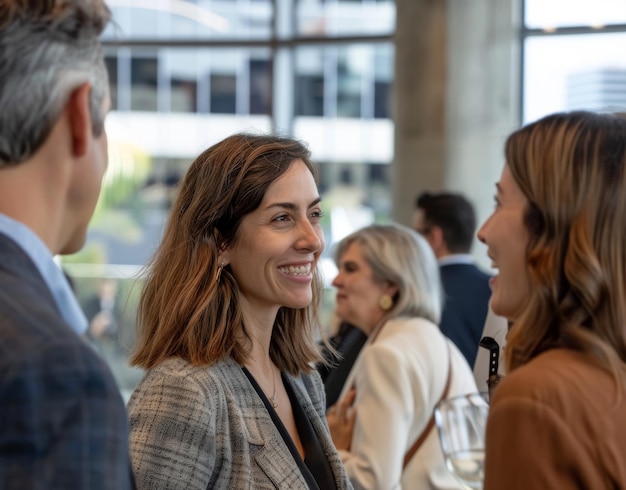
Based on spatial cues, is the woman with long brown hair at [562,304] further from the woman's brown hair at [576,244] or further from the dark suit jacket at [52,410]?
the dark suit jacket at [52,410]

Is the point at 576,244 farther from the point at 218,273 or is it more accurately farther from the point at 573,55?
the point at 573,55

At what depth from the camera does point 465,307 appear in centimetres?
500

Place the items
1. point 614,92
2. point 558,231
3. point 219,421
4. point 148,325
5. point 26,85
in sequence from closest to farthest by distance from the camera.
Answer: point 26,85
point 558,231
point 219,421
point 148,325
point 614,92

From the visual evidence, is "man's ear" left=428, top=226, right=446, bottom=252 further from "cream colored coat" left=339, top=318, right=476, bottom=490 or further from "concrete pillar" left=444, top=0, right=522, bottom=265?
"concrete pillar" left=444, top=0, right=522, bottom=265

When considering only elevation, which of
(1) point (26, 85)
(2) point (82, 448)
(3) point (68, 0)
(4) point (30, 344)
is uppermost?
(3) point (68, 0)

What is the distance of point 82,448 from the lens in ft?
3.51

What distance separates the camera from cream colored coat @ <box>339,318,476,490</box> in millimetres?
3396

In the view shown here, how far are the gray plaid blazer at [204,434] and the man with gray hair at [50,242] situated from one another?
0.86 m

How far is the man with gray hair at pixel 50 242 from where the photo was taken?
106cm

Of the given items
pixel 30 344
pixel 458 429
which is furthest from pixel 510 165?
pixel 30 344

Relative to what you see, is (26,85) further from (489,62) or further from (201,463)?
(489,62)

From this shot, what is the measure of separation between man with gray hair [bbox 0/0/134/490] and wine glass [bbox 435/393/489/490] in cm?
96

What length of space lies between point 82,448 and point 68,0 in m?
0.55

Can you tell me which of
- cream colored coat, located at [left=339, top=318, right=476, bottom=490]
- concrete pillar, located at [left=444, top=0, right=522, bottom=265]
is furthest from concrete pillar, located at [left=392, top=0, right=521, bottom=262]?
cream colored coat, located at [left=339, top=318, right=476, bottom=490]
